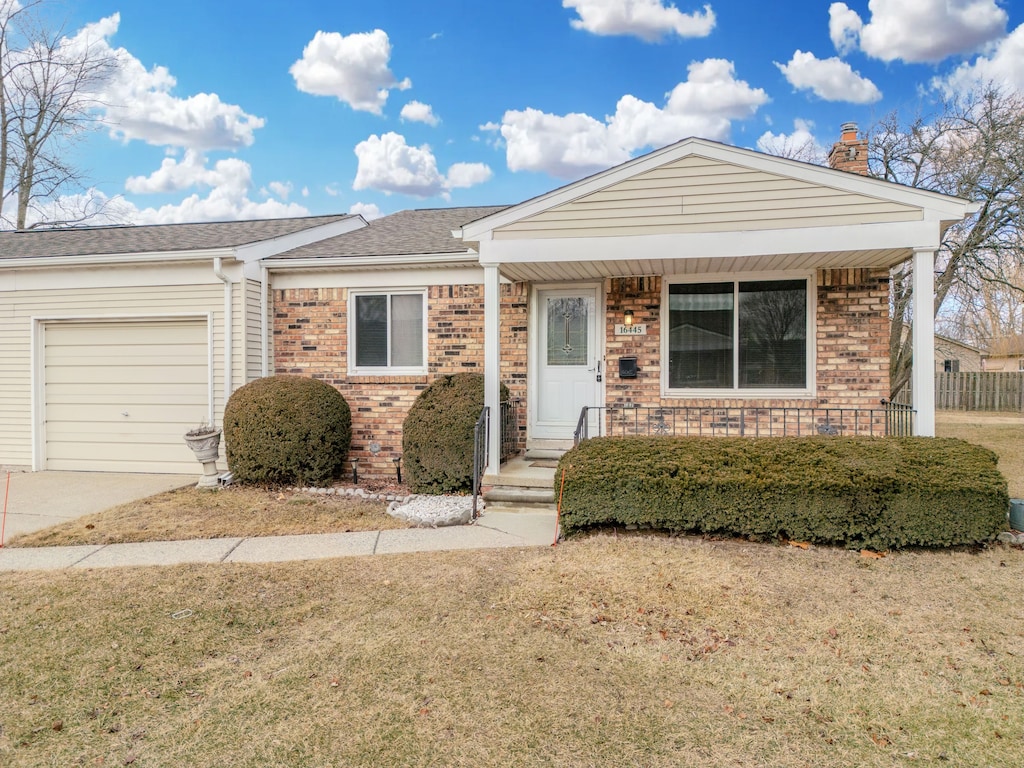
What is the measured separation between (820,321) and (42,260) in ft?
35.3

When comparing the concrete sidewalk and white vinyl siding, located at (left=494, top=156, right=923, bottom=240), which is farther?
white vinyl siding, located at (left=494, top=156, right=923, bottom=240)

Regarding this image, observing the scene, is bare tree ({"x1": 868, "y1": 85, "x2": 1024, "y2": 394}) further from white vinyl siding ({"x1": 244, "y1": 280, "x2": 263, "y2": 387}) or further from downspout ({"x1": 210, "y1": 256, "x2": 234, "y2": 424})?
downspout ({"x1": 210, "y1": 256, "x2": 234, "y2": 424})

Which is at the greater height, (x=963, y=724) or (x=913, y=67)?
(x=913, y=67)

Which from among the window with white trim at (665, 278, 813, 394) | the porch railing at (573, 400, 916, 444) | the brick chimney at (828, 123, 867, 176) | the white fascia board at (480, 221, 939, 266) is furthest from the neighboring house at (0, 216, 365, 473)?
the brick chimney at (828, 123, 867, 176)

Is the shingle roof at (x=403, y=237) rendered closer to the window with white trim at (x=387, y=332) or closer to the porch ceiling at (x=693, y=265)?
the window with white trim at (x=387, y=332)

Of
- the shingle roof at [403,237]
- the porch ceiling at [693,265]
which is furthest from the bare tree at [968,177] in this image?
the shingle roof at [403,237]

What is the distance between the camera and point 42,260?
8.66m

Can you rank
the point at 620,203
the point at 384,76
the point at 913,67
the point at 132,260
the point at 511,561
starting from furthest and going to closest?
the point at 384,76 → the point at 913,67 → the point at 132,260 → the point at 620,203 → the point at 511,561

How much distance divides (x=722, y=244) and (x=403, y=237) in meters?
5.10

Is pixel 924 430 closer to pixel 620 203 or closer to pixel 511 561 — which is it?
pixel 620 203

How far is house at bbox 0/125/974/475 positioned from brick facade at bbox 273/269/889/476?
0.03m

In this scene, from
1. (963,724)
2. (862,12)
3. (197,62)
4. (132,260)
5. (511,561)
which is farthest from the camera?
(197,62)

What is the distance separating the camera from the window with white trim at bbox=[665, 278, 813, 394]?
7.77 meters

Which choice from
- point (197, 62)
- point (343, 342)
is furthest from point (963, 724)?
point (197, 62)
